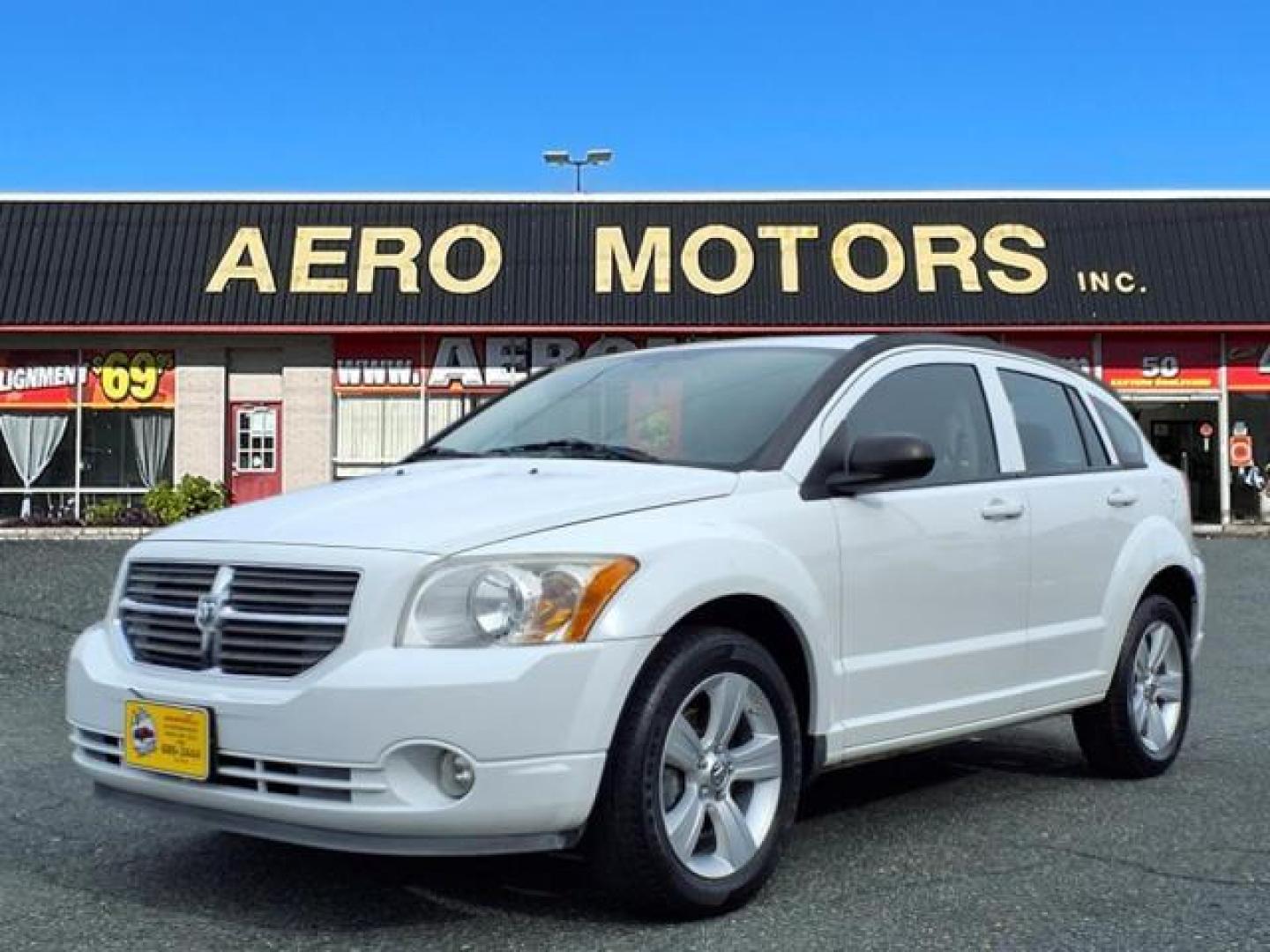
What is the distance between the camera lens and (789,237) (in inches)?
943

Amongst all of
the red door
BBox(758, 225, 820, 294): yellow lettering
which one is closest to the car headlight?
BBox(758, 225, 820, 294): yellow lettering

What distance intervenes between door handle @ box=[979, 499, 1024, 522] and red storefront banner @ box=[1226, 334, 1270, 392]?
20.2 meters

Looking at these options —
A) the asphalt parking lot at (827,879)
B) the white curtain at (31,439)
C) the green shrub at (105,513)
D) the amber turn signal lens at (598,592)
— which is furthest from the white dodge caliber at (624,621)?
the white curtain at (31,439)

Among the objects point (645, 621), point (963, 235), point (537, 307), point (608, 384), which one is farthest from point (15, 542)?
point (645, 621)

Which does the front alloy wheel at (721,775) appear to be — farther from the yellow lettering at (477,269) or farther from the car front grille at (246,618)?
the yellow lettering at (477,269)

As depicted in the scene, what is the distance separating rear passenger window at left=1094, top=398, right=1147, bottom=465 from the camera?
616 centimetres

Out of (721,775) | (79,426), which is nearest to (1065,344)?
(79,426)

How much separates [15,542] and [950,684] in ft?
62.0

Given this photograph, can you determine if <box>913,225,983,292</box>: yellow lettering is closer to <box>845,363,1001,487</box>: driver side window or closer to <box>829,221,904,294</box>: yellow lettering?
<box>829,221,904,294</box>: yellow lettering

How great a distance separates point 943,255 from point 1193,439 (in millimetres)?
5244

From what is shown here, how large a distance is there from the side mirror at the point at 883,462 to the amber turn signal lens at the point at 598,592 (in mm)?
1005

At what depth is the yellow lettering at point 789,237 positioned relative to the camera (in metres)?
23.5

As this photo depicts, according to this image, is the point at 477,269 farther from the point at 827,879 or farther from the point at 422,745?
the point at 422,745

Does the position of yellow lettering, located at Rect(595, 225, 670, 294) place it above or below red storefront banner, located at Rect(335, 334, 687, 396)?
above
